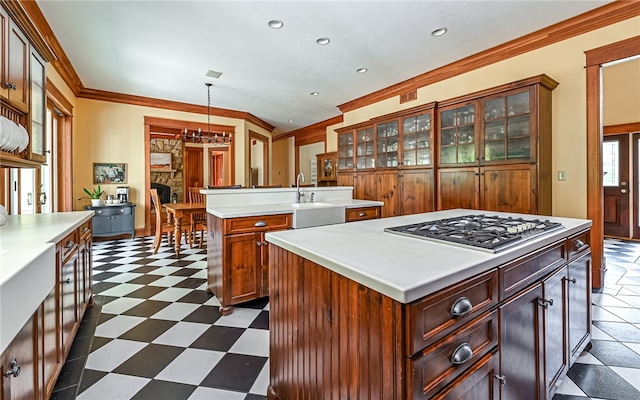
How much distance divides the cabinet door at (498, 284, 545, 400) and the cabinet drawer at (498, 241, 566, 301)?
4cm

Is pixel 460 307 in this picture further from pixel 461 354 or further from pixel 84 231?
pixel 84 231

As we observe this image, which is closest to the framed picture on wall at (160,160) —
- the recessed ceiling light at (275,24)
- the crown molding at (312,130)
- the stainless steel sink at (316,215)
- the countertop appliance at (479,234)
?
the crown molding at (312,130)

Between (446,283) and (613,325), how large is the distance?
2.42m

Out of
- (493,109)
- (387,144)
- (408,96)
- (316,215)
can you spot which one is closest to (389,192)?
(387,144)

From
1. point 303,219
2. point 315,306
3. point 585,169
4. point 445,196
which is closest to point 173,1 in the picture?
point 303,219

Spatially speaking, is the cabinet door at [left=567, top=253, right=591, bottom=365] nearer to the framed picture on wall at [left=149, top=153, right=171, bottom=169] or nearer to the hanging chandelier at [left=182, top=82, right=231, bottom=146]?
the hanging chandelier at [left=182, top=82, right=231, bottom=146]

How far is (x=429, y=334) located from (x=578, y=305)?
1.40 m

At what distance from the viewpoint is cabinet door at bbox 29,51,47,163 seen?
1988 mm

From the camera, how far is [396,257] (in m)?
1.00

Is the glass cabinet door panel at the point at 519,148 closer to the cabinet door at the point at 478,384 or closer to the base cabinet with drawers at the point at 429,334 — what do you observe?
the base cabinet with drawers at the point at 429,334

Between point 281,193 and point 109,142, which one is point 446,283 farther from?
point 109,142

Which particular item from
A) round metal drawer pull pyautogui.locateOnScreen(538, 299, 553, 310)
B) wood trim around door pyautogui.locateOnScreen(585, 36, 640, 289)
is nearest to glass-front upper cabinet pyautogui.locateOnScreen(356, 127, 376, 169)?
wood trim around door pyautogui.locateOnScreen(585, 36, 640, 289)

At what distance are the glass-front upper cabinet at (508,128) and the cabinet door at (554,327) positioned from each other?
2.08 metres

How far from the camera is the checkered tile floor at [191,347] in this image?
154cm
